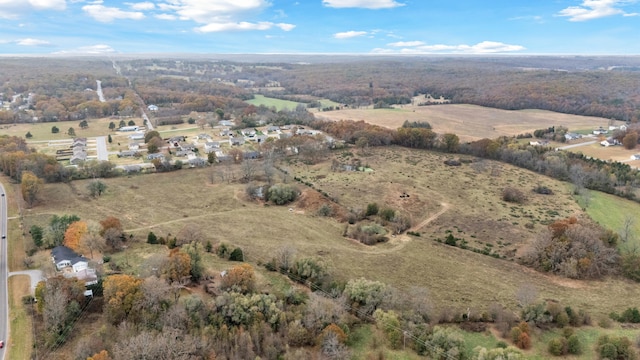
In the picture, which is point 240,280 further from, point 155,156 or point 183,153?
point 183,153

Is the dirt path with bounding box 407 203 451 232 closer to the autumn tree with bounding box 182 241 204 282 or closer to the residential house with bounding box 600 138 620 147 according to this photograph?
the autumn tree with bounding box 182 241 204 282

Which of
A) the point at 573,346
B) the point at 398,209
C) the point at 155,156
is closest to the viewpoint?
the point at 573,346

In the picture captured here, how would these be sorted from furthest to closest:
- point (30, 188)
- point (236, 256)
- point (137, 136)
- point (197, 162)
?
point (137, 136), point (197, 162), point (30, 188), point (236, 256)

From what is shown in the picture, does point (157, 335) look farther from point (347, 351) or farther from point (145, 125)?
point (145, 125)

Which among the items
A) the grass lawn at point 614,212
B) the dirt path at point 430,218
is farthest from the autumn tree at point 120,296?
the grass lawn at point 614,212

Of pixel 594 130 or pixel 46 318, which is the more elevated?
pixel 594 130

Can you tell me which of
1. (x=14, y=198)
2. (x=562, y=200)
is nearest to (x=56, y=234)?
(x=14, y=198)

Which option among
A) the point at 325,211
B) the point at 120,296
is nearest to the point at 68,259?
the point at 120,296
